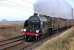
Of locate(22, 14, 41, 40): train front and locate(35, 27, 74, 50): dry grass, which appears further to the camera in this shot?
locate(22, 14, 41, 40): train front

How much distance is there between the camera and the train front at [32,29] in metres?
17.4

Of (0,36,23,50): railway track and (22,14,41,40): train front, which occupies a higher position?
(22,14,41,40): train front

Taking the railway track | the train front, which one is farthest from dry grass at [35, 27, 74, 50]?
the train front

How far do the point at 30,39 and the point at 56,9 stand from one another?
390 inches

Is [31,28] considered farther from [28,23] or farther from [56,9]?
[56,9]

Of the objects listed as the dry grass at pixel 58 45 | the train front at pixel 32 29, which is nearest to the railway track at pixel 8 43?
the train front at pixel 32 29

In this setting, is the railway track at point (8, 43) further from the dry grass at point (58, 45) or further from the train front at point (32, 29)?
the dry grass at point (58, 45)

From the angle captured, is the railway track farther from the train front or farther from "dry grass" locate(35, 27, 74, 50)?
"dry grass" locate(35, 27, 74, 50)

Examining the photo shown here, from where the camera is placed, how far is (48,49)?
11.4m

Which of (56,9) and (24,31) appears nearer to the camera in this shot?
(24,31)

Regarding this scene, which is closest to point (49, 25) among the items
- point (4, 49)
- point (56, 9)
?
point (56, 9)

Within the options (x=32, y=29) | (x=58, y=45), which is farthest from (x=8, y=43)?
(x=58, y=45)

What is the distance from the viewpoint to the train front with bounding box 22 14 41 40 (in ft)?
57.0

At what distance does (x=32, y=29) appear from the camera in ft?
59.1
